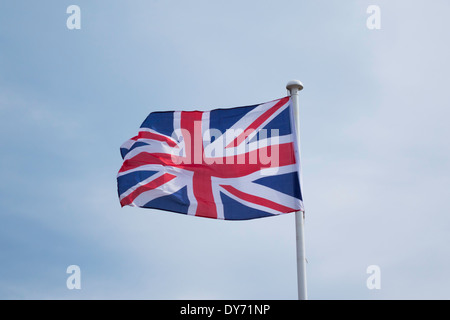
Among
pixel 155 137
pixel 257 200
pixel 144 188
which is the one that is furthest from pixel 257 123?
pixel 144 188

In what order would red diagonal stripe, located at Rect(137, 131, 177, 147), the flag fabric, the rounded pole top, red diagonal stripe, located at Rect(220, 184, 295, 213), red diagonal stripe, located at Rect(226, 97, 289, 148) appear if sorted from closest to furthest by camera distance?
red diagonal stripe, located at Rect(220, 184, 295, 213)
the flag fabric
the rounded pole top
red diagonal stripe, located at Rect(226, 97, 289, 148)
red diagonal stripe, located at Rect(137, 131, 177, 147)

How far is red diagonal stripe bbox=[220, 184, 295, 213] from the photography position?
17469 mm

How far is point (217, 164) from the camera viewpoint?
63.2 feet

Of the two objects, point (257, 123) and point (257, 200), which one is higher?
point (257, 123)

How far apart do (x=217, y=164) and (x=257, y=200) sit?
1.93m

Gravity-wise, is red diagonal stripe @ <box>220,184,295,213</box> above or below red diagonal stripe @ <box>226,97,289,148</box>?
below

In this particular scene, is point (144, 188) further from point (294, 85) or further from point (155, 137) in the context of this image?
point (294, 85)

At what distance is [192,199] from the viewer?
61.6 feet

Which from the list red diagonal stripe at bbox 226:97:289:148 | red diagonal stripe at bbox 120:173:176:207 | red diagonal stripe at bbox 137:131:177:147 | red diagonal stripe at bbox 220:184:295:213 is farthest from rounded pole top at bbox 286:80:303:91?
red diagonal stripe at bbox 120:173:176:207

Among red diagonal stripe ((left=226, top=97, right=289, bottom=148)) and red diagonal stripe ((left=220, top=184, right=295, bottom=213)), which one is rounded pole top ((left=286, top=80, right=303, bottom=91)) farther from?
red diagonal stripe ((left=220, top=184, right=295, bottom=213))
